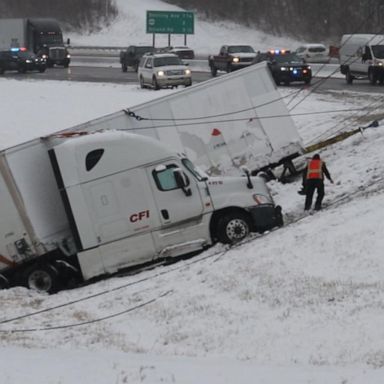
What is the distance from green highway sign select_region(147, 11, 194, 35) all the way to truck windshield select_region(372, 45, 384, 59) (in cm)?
3807

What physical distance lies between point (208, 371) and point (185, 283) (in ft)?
16.3

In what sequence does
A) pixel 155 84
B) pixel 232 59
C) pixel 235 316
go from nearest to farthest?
pixel 235 316, pixel 155 84, pixel 232 59

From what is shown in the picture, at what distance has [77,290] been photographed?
1425cm

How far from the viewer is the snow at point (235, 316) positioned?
8.23 m

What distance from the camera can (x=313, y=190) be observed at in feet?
56.8

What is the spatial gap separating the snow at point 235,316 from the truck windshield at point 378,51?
22902mm

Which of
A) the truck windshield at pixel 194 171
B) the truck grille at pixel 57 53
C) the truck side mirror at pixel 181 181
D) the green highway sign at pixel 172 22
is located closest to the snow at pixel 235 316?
the truck side mirror at pixel 181 181

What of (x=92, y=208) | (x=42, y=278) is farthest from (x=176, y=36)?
(x=42, y=278)

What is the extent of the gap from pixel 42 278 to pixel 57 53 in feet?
165

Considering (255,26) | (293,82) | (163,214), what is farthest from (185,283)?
(255,26)

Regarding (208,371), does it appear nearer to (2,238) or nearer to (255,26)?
(2,238)

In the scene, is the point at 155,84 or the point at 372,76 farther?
the point at 155,84

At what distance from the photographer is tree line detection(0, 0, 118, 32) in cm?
9912

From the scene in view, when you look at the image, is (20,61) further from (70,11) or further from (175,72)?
(70,11)
